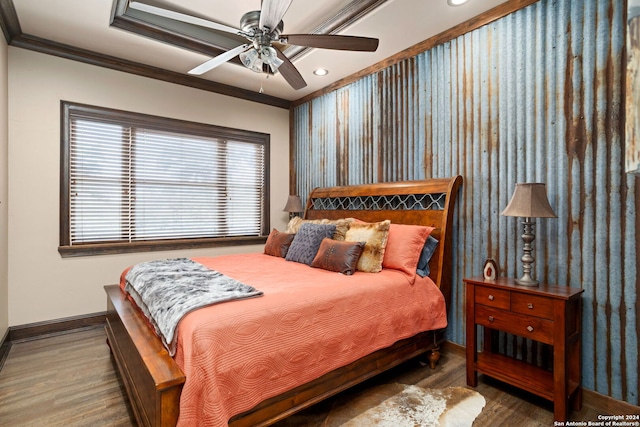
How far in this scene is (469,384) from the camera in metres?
2.33

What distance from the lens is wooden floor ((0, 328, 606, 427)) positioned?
77.0 inches

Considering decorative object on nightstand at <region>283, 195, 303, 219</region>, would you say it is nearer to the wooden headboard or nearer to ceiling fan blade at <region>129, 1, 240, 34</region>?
the wooden headboard

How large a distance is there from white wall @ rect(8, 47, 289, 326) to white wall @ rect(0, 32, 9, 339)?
0.10 m

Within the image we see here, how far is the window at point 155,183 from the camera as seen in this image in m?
3.42

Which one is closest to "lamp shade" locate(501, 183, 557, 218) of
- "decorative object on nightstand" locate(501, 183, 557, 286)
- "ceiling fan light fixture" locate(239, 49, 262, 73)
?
"decorative object on nightstand" locate(501, 183, 557, 286)

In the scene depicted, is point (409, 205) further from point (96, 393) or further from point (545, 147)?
point (96, 393)

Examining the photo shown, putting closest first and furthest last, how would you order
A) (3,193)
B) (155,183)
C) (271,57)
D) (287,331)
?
(287,331)
(271,57)
(3,193)
(155,183)

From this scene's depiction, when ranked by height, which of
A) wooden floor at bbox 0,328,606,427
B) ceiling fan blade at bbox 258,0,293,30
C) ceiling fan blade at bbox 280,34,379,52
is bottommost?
wooden floor at bbox 0,328,606,427

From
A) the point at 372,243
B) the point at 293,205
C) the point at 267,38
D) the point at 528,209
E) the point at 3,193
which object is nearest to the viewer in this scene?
the point at 528,209

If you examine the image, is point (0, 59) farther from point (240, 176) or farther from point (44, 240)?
point (240, 176)

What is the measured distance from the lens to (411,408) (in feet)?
6.72

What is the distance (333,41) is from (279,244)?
2001 mm

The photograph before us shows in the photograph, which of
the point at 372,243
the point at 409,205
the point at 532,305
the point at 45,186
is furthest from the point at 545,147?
the point at 45,186

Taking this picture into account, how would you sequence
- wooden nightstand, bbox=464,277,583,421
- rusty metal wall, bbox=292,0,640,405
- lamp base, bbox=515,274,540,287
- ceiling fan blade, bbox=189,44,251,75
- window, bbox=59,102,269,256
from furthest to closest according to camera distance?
window, bbox=59,102,269,256 < ceiling fan blade, bbox=189,44,251,75 < lamp base, bbox=515,274,540,287 < rusty metal wall, bbox=292,0,640,405 < wooden nightstand, bbox=464,277,583,421
